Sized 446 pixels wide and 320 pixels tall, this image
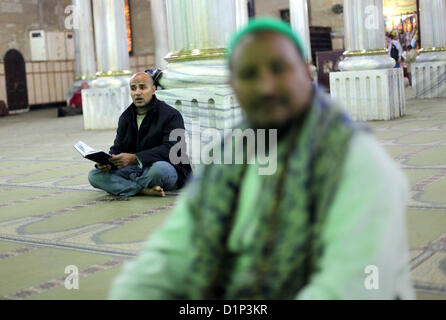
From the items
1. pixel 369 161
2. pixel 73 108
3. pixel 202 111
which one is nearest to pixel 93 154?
pixel 202 111

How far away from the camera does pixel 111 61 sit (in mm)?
11789

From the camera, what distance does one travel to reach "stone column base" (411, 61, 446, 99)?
527 inches

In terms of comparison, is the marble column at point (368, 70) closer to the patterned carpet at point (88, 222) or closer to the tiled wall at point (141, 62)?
the patterned carpet at point (88, 222)

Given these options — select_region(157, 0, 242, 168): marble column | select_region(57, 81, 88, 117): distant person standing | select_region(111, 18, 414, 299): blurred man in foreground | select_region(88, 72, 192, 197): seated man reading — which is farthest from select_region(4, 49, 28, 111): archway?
select_region(111, 18, 414, 299): blurred man in foreground

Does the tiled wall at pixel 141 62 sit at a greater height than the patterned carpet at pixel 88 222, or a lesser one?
greater

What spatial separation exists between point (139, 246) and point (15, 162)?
16.7 ft

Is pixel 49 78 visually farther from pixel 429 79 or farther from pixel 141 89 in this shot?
pixel 141 89

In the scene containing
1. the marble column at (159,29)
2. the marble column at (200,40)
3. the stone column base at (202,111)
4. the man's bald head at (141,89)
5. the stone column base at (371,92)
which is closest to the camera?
the man's bald head at (141,89)

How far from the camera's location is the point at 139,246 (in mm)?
3604

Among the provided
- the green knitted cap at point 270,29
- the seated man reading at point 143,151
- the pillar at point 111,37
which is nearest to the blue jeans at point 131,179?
the seated man reading at point 143,151

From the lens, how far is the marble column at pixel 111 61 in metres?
11.7

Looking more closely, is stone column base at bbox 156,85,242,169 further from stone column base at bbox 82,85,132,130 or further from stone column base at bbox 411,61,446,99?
stone column base at bbox 411,61,446,99

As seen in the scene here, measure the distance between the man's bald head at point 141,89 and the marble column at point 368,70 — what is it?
5520 millimetres
